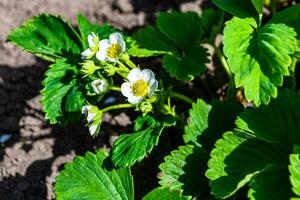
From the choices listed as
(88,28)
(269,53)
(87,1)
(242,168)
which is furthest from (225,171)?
(87,1)

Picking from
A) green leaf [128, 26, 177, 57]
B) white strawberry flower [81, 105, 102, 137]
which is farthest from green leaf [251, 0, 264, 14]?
white strawberry flower [81, 105, 102, 137]

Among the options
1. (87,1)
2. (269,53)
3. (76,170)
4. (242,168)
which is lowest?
(242,168)

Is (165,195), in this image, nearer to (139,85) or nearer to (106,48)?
(139,85)

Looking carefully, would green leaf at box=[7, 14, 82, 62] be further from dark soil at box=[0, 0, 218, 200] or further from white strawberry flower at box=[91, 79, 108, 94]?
dark soil at box=[0, 0, 218, 200]

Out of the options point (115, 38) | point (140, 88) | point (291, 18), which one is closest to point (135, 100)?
point (140, 88)

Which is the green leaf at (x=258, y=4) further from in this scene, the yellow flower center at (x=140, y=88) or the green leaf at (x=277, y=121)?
the yellow flower center at (x=140, y=88)

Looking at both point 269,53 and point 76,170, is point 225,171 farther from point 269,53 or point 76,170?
point 76,170

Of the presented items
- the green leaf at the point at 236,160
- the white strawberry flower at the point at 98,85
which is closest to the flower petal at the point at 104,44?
the white strawberry flower at the point at 98,85
